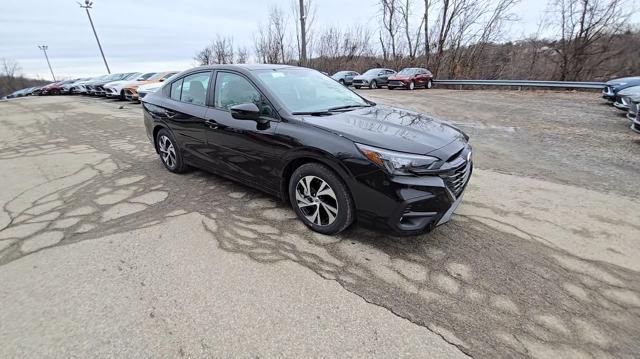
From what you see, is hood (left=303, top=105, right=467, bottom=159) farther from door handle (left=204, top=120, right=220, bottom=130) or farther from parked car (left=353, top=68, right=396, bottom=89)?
parked car (left=353, top=68, right=396, bottom=89)

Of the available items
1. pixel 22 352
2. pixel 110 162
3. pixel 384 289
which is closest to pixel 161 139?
pixel 110 162

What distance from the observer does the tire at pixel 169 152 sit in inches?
187

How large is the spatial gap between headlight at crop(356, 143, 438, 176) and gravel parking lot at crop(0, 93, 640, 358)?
30.6 inches

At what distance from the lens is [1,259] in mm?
2904

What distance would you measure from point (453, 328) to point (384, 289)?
1.74 feet

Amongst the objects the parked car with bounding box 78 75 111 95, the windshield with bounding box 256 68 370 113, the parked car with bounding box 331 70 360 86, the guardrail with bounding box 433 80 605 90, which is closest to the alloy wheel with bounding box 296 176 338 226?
the windshield with bounding box 256 68 370 113

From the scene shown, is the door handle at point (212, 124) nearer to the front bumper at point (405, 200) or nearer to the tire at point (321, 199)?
the tire at point (321, 199)

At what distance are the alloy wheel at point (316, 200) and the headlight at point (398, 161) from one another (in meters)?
0.54

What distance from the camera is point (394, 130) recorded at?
9.86ft

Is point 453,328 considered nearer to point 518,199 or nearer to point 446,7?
point 518,199

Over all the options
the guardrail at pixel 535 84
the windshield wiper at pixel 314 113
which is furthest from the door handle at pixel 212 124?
the guardrail at pixel 535 84

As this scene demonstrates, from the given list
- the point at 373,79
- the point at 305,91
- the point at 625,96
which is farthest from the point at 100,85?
the point at 625,96

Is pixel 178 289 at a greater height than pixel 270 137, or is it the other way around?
pixel 270 137

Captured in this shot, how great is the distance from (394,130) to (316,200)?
0.98m
